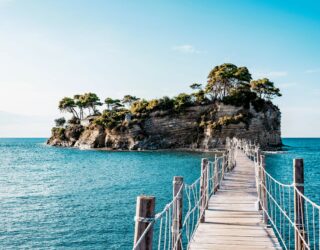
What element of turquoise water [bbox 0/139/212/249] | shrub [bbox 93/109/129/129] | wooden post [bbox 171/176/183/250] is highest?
shrub [bbox 93/109/129/129]

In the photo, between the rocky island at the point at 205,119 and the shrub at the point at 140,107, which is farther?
the shrub at the point at 140,107

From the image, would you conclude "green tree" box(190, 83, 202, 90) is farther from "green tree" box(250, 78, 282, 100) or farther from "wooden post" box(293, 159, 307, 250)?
"wooden post" box(293, 159, 307, 250)

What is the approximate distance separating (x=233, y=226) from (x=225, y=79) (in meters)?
66.4

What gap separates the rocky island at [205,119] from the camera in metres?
67.6

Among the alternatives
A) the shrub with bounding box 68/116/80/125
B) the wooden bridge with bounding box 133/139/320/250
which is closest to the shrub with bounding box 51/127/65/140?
the shrub with bounding box 68/116/80/125

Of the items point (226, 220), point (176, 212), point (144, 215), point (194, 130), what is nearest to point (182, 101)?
point (194, 130)

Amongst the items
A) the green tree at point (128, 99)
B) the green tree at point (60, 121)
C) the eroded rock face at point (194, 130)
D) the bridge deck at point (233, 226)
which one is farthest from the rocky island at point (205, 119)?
the bridge deck at point (233, 226)

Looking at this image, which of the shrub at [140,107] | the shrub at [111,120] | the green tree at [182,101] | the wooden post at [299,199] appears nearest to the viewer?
the wooden post at [299,199]

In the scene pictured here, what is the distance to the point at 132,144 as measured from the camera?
241ft

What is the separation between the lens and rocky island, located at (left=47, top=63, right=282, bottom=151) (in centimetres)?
6756

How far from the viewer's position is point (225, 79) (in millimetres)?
72438

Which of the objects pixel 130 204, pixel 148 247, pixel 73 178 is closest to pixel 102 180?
pixel 73 178


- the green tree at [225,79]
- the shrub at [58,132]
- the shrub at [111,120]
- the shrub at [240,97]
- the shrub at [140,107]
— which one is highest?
the green tree at [225,79]

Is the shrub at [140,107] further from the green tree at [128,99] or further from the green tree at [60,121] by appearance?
the green tree at [60,121]
